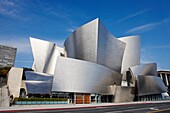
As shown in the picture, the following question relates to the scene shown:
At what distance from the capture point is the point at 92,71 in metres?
36.2

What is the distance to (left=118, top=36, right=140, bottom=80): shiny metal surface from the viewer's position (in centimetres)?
5344

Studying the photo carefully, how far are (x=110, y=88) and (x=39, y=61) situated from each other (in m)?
24.3

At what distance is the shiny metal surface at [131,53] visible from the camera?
53.4 meters

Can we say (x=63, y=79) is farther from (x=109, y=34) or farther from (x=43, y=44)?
(x=43, y=44)

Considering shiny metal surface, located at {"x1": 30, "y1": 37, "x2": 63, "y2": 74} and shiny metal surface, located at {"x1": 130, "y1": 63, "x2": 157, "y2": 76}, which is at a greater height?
shiny metal surface, located at {"x1": 30, "y1": 37, "x2": 63, "y2": 74}

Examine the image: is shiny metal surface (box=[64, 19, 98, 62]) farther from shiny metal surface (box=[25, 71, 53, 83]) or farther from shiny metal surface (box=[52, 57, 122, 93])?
shiny metal surface (box=[25, 71, 53, 83])

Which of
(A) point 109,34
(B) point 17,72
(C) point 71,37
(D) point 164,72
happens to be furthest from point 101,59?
(D) point 164,72

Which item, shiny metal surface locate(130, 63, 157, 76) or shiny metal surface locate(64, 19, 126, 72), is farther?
shiny metal surface locate(130, 63, 157, 76)

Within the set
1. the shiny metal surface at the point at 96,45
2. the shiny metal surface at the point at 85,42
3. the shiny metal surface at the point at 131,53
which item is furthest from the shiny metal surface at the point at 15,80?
the shiny metal surface at the point at 131,53

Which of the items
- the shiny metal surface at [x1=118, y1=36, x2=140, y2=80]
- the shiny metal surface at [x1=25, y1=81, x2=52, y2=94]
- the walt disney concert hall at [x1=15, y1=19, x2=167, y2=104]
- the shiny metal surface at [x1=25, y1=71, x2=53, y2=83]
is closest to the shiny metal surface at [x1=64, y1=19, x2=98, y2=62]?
the walt disney concert hall at [x1=15, y1=19, x2=167, y2=104]

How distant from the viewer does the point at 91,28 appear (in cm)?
4100

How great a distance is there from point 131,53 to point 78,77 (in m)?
25.6

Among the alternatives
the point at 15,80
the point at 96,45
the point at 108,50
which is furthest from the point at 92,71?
the point at 15,80

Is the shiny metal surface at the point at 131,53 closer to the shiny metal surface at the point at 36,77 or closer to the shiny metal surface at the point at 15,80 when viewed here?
the shiny metal surface at the point at 36,77
